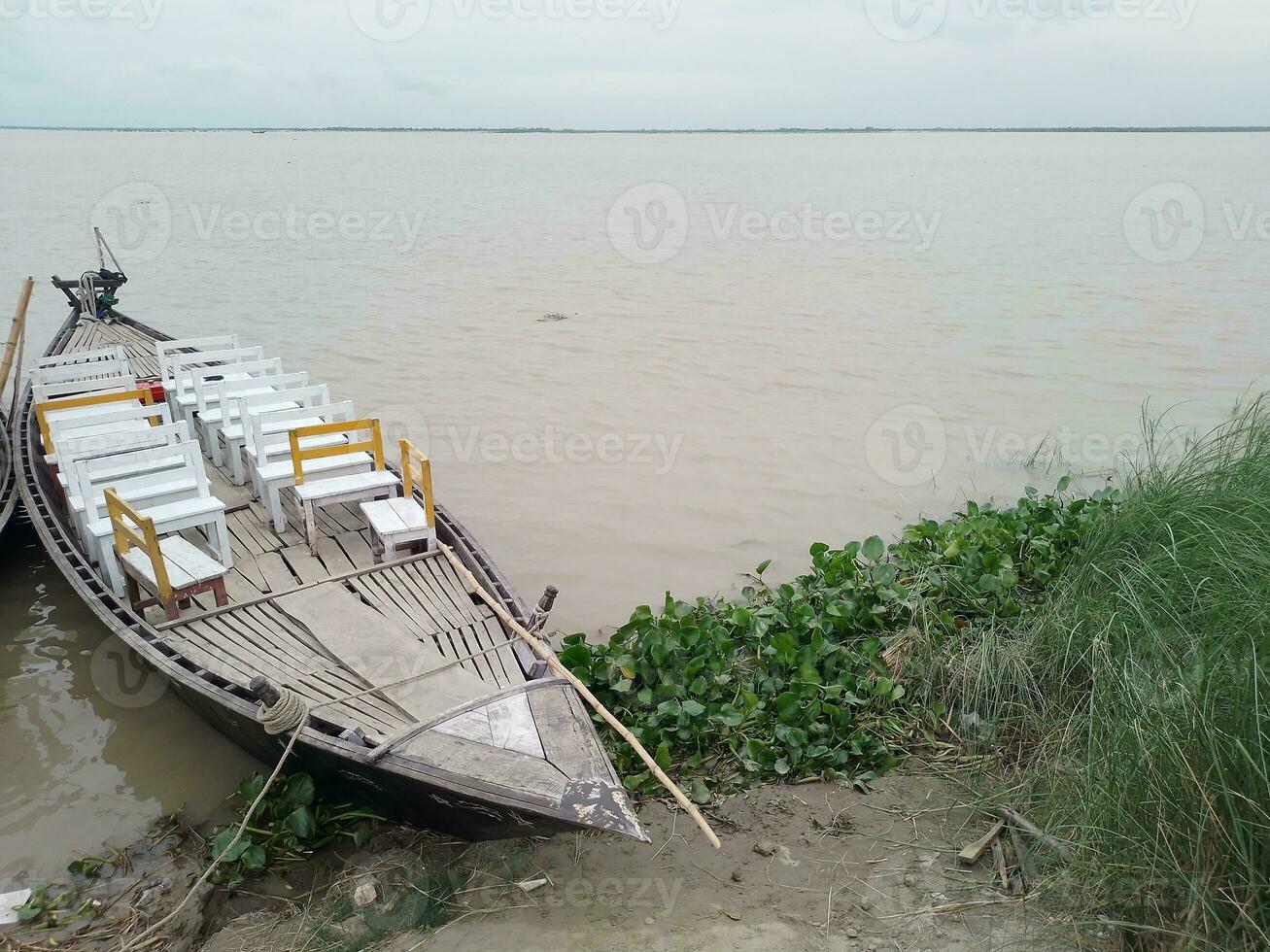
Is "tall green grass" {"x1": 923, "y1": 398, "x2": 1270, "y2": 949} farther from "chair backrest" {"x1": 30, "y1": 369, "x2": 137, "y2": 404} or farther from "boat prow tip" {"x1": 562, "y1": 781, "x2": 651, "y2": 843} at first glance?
"chair backrest" {"x1": 30, "y1": 369, "x2": 137, "y2": 404}

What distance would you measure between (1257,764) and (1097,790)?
2.29 feet

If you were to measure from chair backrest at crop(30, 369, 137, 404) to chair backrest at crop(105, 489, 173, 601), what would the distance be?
300 cm

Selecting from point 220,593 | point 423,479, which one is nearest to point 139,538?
point 220,593

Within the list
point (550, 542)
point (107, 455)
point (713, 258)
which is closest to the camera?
point (107, 455)

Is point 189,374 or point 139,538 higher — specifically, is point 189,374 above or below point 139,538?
above

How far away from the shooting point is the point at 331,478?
21.3 ft

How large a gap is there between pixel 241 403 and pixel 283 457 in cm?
51

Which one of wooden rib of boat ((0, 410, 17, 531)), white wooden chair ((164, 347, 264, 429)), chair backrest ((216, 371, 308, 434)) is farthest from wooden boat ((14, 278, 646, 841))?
white wooden chair ((164, 347, 264, 429))

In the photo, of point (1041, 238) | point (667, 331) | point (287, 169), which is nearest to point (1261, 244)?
point (1041, 238)

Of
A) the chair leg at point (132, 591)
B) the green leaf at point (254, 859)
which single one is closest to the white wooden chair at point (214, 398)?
the chair leg at point (132, 591)

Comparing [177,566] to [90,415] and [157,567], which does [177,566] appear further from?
[90,415]

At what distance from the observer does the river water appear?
6.43m

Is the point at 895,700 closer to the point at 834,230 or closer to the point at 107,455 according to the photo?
the point at 107,455

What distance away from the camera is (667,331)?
49.1 ft
